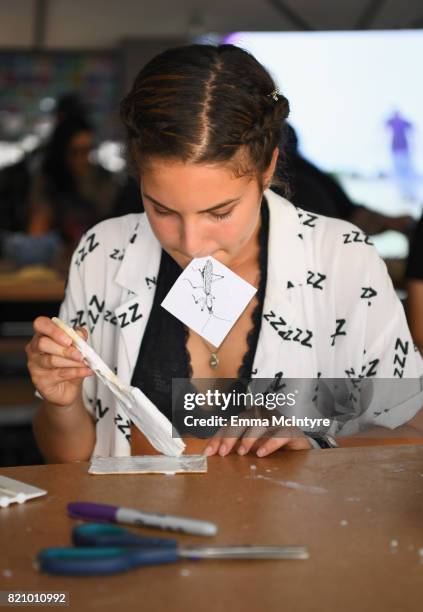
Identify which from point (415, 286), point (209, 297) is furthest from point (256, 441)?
point (415, 286)

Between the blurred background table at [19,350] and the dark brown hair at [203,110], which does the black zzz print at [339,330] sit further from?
the blurred background table at [19,350]

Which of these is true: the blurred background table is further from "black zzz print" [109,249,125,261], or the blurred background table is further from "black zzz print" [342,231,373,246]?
"black zzz print" [342,231,373,246]

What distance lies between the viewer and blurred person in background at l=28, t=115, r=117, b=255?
5145 mm

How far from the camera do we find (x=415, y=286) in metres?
2.48

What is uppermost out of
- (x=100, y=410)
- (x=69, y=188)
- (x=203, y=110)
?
(x=203, y=110)

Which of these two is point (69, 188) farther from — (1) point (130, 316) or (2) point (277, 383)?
(2) point (277, 383)

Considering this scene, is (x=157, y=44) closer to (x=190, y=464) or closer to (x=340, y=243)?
(x=340, y=243)

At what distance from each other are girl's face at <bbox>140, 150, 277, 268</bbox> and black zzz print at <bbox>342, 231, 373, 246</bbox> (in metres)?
0.28

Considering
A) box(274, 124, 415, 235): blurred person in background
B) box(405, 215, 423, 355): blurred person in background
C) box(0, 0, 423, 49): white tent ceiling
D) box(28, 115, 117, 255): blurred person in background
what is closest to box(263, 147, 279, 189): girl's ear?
box(405, 215, 423, 355): blurred person in background

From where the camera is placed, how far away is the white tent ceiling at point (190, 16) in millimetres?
7117

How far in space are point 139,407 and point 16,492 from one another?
207 mm

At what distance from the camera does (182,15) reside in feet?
24.1

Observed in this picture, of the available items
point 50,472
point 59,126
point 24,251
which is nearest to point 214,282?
point 50,472

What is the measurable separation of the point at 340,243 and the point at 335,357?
0.21 meters
